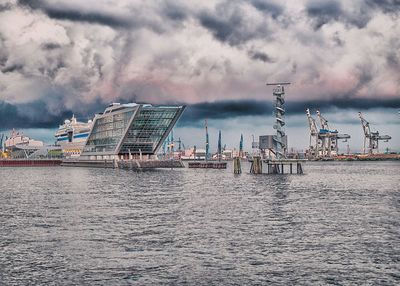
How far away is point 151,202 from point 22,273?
30.8 m

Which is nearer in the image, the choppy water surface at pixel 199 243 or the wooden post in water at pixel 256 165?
the choppy water surface at pixel 199 243

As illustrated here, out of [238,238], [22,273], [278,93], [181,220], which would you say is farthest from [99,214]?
[278,93]

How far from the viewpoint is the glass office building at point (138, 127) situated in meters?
168

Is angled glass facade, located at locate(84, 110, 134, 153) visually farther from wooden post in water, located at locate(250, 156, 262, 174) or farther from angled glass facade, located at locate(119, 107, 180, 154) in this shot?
wooden post in water, located at locate(250, 156, 262, 174)

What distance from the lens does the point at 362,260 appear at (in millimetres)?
26938

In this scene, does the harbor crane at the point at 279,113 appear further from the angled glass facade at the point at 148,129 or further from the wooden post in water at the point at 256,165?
the angled glass facade at the point at 148,129

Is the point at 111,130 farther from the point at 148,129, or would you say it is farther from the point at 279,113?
the point at 279,113

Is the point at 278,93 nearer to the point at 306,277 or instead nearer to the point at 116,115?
the point at 116,115

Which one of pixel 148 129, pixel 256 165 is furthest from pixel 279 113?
pixel 148 129

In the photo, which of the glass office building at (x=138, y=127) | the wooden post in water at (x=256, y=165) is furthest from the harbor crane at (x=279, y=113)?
the glass office building at (x=138, y=127)

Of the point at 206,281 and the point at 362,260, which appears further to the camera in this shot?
the point at 362,260

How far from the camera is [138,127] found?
171 metres

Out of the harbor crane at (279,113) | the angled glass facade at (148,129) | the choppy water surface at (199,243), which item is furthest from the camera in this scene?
the angled glass facade at (148,129)

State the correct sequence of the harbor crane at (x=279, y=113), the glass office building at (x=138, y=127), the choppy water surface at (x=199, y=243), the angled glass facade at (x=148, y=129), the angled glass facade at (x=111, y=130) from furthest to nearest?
the angled glass facade at (x=111, y=130), the angled glass facade at (x=148, y=129), the glass office building at (x=138, y=127), the harbor crane at (x=279, y=113), the choppy water surface at (x=199, y=243)
